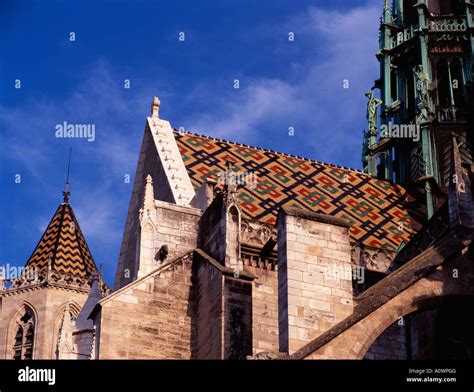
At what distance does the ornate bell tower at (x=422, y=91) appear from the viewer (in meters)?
29.2

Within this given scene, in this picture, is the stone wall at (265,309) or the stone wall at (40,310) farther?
the stone wall at (40,310)

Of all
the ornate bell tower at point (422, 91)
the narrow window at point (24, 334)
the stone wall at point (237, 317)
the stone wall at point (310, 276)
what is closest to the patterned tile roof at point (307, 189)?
the ornate bell tower at point (422, 91)

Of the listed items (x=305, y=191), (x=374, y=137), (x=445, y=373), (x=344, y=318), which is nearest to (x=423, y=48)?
(x=374, y=137)

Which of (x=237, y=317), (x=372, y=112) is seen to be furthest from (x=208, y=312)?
(x=372, y=112)

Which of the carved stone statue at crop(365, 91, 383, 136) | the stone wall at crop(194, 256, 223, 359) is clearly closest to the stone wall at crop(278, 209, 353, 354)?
the stone wall at crop(194, 256, 223, 359)

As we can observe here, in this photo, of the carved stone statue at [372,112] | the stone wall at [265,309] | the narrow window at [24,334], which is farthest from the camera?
the carved stone statue at [372,112]

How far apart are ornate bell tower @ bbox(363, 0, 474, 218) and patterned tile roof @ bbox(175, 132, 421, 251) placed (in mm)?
2014

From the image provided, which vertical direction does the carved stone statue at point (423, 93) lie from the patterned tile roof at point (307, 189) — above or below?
above

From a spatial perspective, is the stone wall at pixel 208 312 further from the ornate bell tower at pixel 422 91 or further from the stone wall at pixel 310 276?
the ornate bell tower at pixel 422 91

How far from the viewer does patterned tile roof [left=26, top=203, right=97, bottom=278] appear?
2908 centimetres

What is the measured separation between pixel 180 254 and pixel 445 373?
381 inches

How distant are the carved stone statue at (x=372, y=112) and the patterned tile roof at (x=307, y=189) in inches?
148

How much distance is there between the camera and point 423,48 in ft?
101

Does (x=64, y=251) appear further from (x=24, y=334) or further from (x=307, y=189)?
(x=307, y=189)
